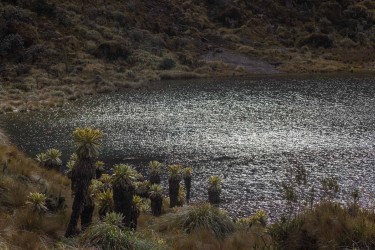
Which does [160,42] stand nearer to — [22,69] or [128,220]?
[22,69]

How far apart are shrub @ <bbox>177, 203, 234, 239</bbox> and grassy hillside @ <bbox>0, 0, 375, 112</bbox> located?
51.2 m

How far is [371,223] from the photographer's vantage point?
11.7 metres

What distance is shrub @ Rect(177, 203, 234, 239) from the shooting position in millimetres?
19317

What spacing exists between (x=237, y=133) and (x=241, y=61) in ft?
256

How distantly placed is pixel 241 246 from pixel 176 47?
117 m

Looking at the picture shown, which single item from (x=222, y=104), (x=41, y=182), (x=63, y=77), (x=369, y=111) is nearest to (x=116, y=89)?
(x=63, y=77)

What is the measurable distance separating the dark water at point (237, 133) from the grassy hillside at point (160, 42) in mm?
14478

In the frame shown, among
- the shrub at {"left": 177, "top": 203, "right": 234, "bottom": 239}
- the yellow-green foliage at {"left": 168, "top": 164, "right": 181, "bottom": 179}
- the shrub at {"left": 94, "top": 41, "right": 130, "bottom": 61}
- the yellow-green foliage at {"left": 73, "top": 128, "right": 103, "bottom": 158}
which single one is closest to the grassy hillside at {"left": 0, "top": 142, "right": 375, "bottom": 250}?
the shrub at {"left": 177, "top": 203, "right": 234, "bottom": 239}

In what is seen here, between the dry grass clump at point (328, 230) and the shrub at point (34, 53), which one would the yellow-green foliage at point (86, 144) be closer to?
the dry grass clump at point (328, 230)

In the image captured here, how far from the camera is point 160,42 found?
126 meters

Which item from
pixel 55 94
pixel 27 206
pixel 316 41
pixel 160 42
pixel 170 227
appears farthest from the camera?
pixel 316 41

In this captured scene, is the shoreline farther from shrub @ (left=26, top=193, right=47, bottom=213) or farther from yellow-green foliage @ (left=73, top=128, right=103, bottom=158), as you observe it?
yellow-green foliage @ (left=73, top=128, right=103, bottom=158)

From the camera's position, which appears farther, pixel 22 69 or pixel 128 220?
pixel 22 69

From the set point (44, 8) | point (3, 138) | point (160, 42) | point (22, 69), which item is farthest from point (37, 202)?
point (160, 42)
